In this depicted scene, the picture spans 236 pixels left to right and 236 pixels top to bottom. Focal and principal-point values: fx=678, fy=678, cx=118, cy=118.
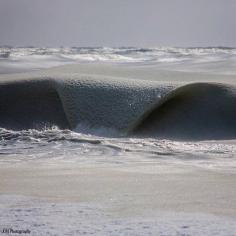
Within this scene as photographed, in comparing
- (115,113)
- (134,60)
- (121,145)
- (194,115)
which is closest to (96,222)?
(121,145)

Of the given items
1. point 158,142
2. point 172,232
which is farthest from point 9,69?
point 172,232

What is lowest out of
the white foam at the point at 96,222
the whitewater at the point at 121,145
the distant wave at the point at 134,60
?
the white foam at the point at 96,222

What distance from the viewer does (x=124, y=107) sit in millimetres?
5547

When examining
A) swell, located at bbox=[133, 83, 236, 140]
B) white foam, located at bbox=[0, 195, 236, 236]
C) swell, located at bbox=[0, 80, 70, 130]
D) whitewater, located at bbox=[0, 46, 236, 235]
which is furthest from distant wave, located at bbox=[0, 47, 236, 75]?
white foam, located at bbox=[0, 195, 236, 236]

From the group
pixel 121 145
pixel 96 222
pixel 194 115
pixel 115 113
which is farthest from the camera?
pixel 194 115

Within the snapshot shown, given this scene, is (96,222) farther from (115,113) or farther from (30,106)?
(30,106)

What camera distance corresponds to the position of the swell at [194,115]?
17.6 ft

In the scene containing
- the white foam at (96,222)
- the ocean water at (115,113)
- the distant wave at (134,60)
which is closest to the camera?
the white foam at (96,222)

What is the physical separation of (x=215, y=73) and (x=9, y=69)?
244 cm

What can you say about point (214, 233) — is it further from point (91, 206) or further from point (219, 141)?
point (219, 141)

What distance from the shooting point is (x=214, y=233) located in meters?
2.34

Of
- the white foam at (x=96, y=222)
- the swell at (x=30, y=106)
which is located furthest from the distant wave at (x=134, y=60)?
the white foam at (x=96, y=222)

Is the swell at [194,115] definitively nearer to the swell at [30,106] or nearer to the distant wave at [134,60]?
the swell at [30,106]

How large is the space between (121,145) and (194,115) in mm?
1197
